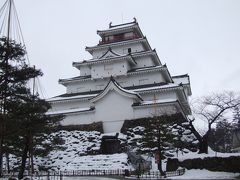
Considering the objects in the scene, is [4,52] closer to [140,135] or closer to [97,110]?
[140,135]

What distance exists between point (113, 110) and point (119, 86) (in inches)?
121

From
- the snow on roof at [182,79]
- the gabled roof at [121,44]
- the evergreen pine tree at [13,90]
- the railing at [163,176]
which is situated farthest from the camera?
the snow on roof at [182,79]

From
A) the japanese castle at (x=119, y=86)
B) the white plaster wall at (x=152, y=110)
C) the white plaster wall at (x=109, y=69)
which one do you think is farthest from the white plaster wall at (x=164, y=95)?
the white plaster wall at (x=109, y=69)

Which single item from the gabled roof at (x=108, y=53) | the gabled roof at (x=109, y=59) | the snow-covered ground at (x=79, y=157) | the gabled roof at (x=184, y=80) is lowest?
the snow-covered ground at (x=79, y=157)

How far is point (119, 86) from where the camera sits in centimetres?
3719

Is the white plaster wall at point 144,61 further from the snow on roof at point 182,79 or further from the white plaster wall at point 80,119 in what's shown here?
the white plaster wall at point 80,119

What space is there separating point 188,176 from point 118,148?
10.3m

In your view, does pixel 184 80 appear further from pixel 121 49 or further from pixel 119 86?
pixel 119 86

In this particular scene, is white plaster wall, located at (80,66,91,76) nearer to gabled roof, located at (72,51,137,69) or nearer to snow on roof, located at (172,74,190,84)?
gabled roof, located at (72,51,137,69)

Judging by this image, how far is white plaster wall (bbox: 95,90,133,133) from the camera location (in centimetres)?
3669

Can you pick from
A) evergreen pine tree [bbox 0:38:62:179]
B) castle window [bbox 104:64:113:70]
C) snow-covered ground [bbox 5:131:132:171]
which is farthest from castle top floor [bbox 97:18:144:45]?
evergreen pine tree [bbox 0:38:62:179]

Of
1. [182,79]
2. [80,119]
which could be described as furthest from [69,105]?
[182,79]

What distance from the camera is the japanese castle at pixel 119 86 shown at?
36.7 metres

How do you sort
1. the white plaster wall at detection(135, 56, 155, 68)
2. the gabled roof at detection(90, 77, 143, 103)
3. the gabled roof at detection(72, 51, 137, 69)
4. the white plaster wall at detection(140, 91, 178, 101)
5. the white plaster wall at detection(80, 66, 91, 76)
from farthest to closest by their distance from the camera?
the white plaster wall at detection(80, 66, 91, 76) < the white plaster wall at detection(135, 56, 155, 68) < the gabled roof at detection(72, 51, 137, 69) < the white plaster wall at detection(140, 91, 178, 101) < the gabled roof at detection(90, 77, 143, 103)
